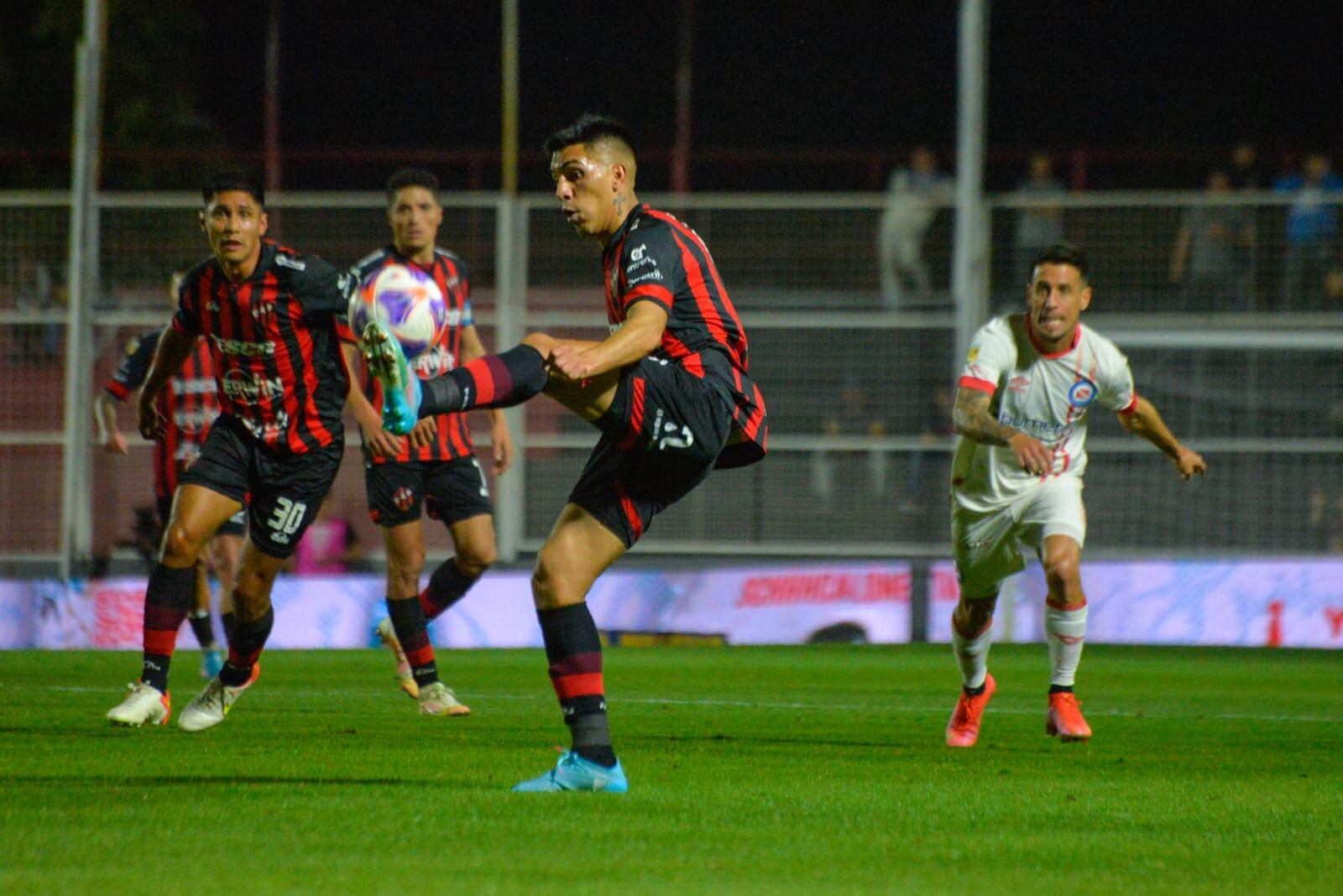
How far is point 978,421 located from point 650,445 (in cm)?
241

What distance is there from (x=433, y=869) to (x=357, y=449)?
11710 millimetres

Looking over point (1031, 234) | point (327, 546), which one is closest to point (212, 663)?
point (327, 546)

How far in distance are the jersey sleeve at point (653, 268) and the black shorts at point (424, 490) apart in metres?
3.58

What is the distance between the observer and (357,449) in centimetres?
1561

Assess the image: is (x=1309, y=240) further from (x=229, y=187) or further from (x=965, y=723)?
(x=229, y=187)

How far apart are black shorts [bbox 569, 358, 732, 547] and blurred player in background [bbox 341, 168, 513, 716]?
305 centimetres

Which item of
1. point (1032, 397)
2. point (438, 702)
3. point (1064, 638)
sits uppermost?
point (1032, 397)

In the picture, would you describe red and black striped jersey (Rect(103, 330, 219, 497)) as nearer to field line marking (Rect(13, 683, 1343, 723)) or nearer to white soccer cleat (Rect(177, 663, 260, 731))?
field line marking (Rect(13, 683, 1343, 723))

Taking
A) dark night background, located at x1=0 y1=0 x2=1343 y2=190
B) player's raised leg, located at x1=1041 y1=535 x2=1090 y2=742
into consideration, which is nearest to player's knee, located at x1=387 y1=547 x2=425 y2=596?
player's raised leg, located at x1=1041 y1=535 x2=1090 y2=742

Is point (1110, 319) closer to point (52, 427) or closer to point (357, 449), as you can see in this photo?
point (357, 449)

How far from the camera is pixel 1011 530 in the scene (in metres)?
7.89

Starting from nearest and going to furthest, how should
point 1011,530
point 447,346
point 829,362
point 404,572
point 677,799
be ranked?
point 677,799 < point 1011,530 < point 404,572 < point 447,346 < point 829,362

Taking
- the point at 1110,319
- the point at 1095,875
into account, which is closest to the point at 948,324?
the point at 1110,319

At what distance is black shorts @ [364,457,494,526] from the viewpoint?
902cm
